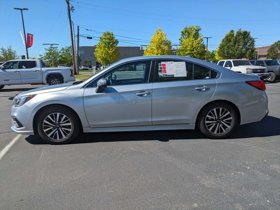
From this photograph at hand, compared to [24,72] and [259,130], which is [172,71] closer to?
[259,130]

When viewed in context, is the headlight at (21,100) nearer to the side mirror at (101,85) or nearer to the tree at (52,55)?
the side mirror at (101,85)

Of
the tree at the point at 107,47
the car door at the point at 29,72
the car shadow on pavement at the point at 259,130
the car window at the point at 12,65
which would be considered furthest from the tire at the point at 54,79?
the tree at the point at 107,47

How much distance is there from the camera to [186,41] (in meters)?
53.3

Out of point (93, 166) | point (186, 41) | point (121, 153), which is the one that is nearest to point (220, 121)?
point (121, 153)

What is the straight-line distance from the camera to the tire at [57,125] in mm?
5676

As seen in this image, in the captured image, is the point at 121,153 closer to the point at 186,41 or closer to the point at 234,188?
the point at 234,188

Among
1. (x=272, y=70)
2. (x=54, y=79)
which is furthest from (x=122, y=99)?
(x=272, y=70)

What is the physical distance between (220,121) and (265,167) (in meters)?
1.57

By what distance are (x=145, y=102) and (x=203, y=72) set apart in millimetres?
1283

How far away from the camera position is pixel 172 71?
5801 mm

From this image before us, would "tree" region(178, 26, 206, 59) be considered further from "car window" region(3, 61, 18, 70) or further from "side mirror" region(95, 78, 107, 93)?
"side mirror" region(95, 78, 107, 93)

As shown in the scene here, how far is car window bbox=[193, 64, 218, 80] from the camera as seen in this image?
5.86 m

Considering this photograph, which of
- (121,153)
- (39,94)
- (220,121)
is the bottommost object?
(121,153)

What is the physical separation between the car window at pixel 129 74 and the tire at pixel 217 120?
4.37ft
